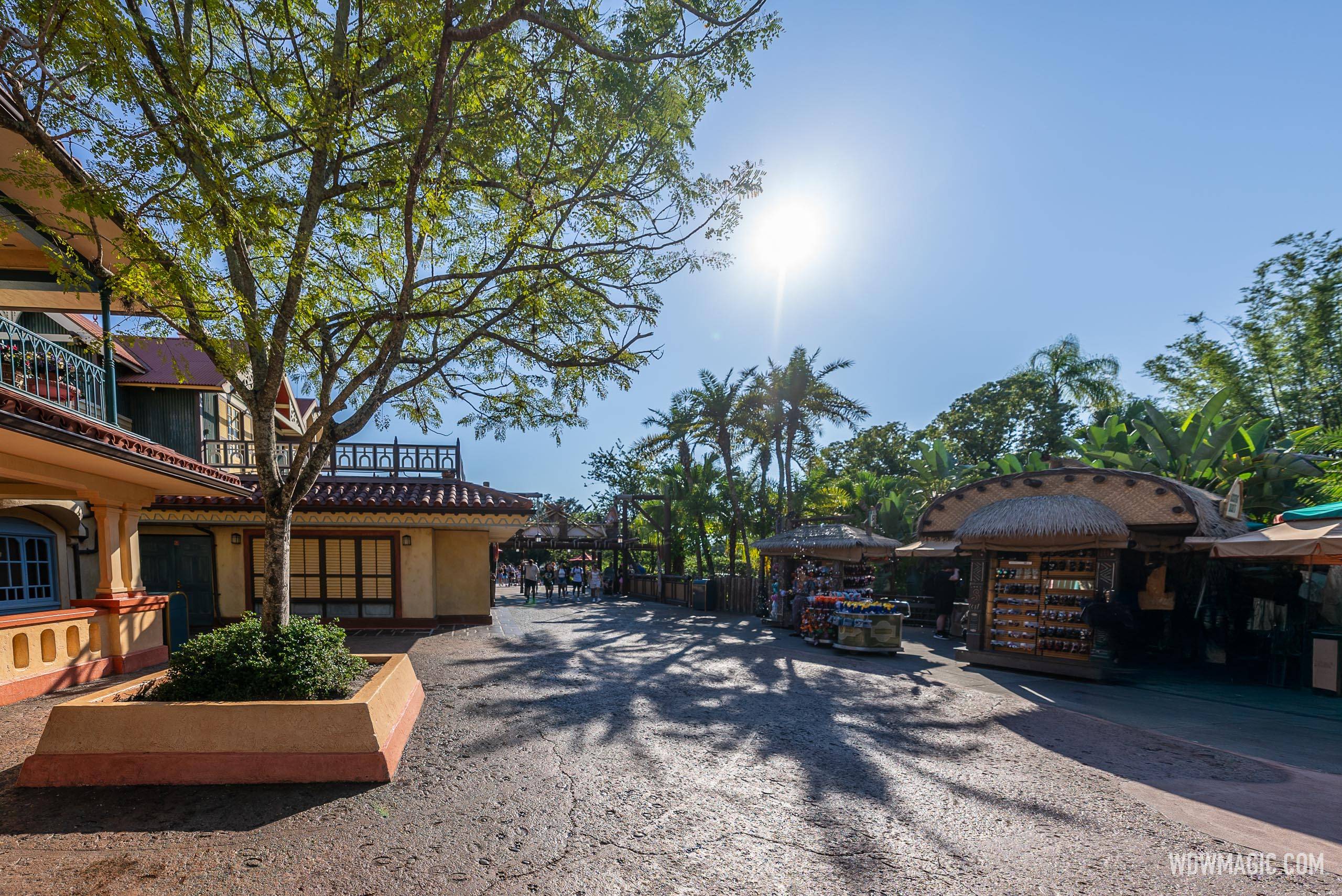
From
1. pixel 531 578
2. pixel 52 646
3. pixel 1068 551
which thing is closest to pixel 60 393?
pixel 52 646

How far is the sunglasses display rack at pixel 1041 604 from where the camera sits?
32.1ft

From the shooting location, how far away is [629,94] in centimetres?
614

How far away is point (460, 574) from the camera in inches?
580

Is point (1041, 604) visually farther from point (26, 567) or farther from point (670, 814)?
point (26, 567)

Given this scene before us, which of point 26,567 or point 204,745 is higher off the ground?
point 26,567

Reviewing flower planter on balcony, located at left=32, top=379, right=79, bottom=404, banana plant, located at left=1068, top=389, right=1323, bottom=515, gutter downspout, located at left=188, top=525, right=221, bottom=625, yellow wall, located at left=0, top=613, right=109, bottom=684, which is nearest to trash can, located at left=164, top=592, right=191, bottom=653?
yellow wall, located at left=0, top=613, right=109, bottom=684

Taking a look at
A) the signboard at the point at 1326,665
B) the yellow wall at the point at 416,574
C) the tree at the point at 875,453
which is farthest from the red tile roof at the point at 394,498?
the tree at the point at 875,453

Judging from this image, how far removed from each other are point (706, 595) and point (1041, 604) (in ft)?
38.9

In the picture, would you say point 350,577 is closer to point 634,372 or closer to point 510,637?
point 510,637

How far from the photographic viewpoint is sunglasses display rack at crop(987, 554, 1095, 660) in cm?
979

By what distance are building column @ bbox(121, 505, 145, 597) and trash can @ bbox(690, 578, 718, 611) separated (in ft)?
49.7

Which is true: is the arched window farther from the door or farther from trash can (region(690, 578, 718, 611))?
trash can (region(690, 578, 718, 611))

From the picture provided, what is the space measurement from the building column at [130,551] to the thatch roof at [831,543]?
495 inches

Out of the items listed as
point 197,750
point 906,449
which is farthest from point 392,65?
point 906,449
